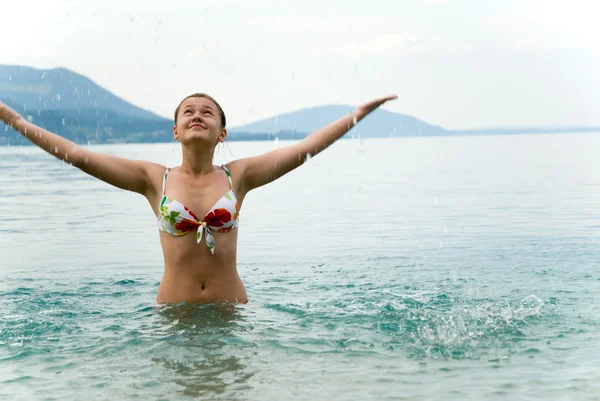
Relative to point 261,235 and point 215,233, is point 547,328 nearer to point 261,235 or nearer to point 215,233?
point 215,233

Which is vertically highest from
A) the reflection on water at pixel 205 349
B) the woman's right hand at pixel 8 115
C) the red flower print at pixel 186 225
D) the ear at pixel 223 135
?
the woman's right hand at pixel 8 115

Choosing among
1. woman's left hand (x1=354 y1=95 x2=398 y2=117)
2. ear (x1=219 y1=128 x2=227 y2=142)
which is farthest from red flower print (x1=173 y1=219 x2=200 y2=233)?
woman's left hand (x1=354 y1=95 x2=398 y2=117)

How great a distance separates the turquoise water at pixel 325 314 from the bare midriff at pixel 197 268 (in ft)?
0.40

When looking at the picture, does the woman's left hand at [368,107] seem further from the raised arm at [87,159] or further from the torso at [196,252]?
the raised arm at [87,159]

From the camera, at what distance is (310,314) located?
7.16 meters

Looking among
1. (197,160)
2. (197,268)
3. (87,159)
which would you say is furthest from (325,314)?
(87,159)

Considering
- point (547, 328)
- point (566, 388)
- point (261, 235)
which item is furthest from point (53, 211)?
point (566, 388)

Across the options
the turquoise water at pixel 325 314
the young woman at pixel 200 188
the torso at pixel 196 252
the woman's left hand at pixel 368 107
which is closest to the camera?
the turquoise water at pixel 325 314

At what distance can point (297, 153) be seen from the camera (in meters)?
6.35

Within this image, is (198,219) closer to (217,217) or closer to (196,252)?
(217,217)

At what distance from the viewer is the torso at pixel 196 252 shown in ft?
21.2

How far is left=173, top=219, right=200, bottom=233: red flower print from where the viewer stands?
6401 millimetres

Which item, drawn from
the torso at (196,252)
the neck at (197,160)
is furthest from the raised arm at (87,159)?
the neck at (197,160)

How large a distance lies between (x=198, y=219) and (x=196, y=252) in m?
0.28
